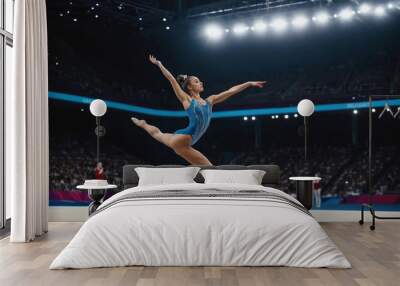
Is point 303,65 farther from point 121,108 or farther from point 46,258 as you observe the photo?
point 46,258

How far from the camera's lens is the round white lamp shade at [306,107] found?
20.7 feet

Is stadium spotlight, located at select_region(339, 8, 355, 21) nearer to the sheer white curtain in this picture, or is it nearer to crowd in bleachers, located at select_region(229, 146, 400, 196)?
crowd in bleachers, located at select_region(229, 146, 400, 196)

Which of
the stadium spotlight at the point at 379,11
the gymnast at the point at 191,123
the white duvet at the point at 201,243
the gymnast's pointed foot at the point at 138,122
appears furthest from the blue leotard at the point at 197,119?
the white duvet at the point at 201,243

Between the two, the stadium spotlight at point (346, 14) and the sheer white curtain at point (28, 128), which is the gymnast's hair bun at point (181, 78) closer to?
the sheer white curtain at point (28, 128)

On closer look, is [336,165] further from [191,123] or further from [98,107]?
[98,107]

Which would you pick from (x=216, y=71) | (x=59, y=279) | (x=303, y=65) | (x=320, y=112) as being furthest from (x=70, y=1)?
(x=59, y=279)

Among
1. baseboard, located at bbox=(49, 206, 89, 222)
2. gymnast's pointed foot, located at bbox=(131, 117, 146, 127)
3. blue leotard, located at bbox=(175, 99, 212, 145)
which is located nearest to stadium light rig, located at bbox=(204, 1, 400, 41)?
blue leotard, located at bbox=(175, 99, 212, 145)

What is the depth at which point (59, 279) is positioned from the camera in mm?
3391

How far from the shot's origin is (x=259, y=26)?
672 cm

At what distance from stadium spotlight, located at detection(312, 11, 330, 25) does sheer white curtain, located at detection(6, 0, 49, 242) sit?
12.2 feet

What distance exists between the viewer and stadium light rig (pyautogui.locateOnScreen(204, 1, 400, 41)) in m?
6.55

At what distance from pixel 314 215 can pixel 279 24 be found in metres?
2.77

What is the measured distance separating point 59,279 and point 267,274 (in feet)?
5.07

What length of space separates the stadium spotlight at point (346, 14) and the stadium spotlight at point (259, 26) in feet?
3.54
